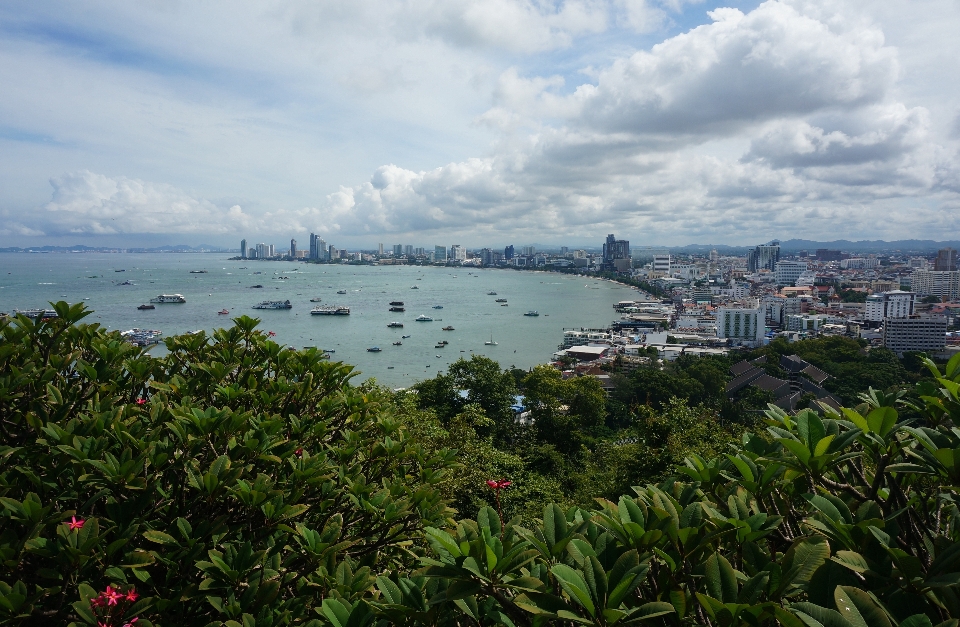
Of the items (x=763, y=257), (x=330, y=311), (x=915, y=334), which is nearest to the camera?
(x=915, y=334)

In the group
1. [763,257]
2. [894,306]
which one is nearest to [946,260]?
[763,257]

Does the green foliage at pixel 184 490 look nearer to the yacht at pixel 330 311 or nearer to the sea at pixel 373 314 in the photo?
the sea at pixel 373 314

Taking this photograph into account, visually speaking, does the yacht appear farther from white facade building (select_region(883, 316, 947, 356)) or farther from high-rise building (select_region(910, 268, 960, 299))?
high-rise building (select_region(910, 268, 960, 299))

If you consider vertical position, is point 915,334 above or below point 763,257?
below

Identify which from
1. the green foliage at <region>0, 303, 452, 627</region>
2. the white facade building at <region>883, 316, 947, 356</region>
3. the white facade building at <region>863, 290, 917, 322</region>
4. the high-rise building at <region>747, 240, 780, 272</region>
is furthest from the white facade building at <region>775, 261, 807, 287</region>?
the green foliage at <region>0, 303, 452, 627</region>

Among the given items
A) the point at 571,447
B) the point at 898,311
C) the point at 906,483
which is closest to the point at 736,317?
the point at 898,311

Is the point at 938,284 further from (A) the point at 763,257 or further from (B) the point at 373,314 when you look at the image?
(B) the point at 373,314
